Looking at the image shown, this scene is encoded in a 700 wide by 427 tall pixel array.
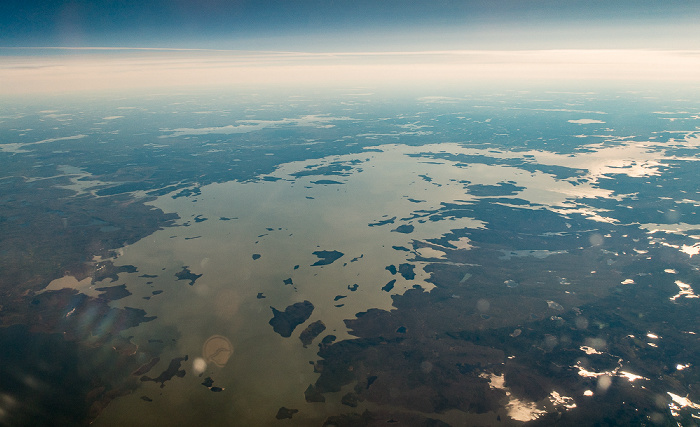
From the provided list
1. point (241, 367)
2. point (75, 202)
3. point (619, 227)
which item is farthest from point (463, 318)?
point (75, 202)

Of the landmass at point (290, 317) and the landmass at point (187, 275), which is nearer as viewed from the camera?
the landmass at point (290, 317)

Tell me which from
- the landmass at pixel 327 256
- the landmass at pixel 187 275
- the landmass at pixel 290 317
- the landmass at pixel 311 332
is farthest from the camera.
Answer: the landmass at pixel 327 256

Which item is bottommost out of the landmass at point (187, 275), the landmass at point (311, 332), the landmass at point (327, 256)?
the landmass at point (311, 332)

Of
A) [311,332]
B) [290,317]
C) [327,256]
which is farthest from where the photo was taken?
[327,256]

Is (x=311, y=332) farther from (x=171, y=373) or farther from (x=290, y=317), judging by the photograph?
(x=171, y=373)

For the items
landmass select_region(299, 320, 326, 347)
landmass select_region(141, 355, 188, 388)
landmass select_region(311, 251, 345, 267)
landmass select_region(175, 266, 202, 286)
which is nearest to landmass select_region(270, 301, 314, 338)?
landmass select_region(299, 320, 326, 347)

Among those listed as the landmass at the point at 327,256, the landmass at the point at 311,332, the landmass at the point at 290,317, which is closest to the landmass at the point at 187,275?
the landmass at the point at 290,317

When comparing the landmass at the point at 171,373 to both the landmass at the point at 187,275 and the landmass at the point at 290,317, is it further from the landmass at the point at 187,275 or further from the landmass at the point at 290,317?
the landmass at the point at 187,275

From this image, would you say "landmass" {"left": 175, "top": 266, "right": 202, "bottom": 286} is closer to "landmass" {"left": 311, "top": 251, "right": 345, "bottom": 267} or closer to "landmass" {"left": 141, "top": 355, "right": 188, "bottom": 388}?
"landmass" {"left": 141, "top": 355, "right": 188, "bottom": 388}

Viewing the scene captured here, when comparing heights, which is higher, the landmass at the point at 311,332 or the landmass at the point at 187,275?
the landmass at the point at 187,275

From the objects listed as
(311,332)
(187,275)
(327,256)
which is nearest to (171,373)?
(311,332)

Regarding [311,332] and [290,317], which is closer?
[311,332]

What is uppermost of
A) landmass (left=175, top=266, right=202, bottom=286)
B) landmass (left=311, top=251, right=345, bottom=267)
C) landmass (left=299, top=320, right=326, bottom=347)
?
landmass (left=311, top=251, right=345, bottom=267)
